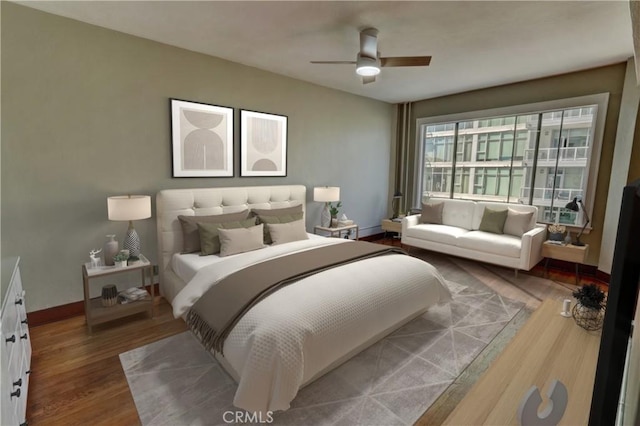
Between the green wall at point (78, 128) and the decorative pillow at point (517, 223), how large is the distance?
3.86 metres

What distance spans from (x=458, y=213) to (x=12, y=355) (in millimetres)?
5263

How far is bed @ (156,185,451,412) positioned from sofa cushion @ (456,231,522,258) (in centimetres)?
157

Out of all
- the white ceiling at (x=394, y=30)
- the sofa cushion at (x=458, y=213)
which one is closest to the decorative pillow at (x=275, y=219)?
the white ceiling at (x=394, y=30)

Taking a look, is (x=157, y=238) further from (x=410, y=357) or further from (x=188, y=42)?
(x=410, y=357)

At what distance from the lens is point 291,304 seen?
1999 millimetres

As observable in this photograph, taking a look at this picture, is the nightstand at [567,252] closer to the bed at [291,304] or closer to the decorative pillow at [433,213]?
the decorative pillow at [433,213]

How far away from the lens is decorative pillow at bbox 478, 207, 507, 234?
4516mm

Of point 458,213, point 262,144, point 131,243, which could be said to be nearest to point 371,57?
point 262,144

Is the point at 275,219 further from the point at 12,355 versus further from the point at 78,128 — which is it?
the point at 12,355

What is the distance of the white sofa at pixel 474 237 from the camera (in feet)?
13.1

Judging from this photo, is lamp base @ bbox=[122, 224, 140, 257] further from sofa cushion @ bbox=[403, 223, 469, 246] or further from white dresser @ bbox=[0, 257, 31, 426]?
sofa cushion @ bbox=[403, 223, 469, 246]

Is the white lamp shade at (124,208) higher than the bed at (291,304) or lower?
higher

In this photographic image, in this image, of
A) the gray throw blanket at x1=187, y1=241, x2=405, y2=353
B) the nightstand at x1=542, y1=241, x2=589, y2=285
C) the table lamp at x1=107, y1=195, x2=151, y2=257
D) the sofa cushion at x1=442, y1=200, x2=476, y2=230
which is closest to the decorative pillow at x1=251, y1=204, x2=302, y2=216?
the gray throw blanket at x1=187, y1=241, x2=405, y2=353

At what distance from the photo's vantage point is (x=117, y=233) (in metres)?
3.19
